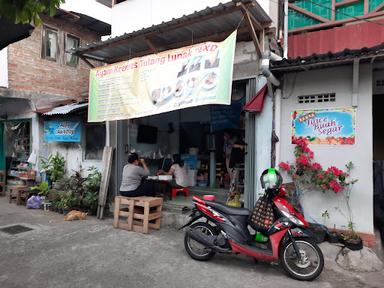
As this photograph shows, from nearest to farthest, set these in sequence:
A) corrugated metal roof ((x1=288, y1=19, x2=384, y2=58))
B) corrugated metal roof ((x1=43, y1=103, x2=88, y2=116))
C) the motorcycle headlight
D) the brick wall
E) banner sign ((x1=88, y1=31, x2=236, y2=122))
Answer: the motorcycle headlight, banner sign ((x1=88, y1=31, x2=236, y2=122)), corrugated metal roof ((x1=288, y1=19, x2=384, y2=58)), corrugated metal roof ((x1=43, y1=103, x2=88, y2=116)), the brick wall

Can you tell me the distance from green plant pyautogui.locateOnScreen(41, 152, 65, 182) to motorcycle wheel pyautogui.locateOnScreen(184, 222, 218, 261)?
20.8 feet

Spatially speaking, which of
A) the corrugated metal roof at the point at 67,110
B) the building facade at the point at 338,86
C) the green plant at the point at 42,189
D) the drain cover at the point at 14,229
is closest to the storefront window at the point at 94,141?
the corrugated metal roof at the point at 67,110

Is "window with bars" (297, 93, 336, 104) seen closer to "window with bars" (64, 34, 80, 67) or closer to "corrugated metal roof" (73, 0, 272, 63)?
"corrugated metal roof" (73, 0, 272, 63)

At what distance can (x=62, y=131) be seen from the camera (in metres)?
9.99

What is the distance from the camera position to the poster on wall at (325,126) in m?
5.43

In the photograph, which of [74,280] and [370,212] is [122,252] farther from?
[370,212]

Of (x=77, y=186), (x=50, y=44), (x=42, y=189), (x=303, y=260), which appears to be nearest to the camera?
(x=303, y=260)

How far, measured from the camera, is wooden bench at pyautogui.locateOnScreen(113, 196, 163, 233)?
673 cm

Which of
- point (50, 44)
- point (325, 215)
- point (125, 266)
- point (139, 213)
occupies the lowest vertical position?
point (125, 266)

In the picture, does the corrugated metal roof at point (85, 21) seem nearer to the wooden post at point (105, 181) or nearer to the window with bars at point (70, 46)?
the window with bars at point (70, 46)

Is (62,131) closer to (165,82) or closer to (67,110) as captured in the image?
(67,110)

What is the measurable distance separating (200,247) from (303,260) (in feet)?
5.41

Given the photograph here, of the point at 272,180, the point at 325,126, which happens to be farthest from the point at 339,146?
the point at 272,180

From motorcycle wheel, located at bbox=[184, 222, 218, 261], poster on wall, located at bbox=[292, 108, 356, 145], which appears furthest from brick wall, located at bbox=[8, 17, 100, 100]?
poster on wall, located at bbox=[292, 108, 356, 145]
